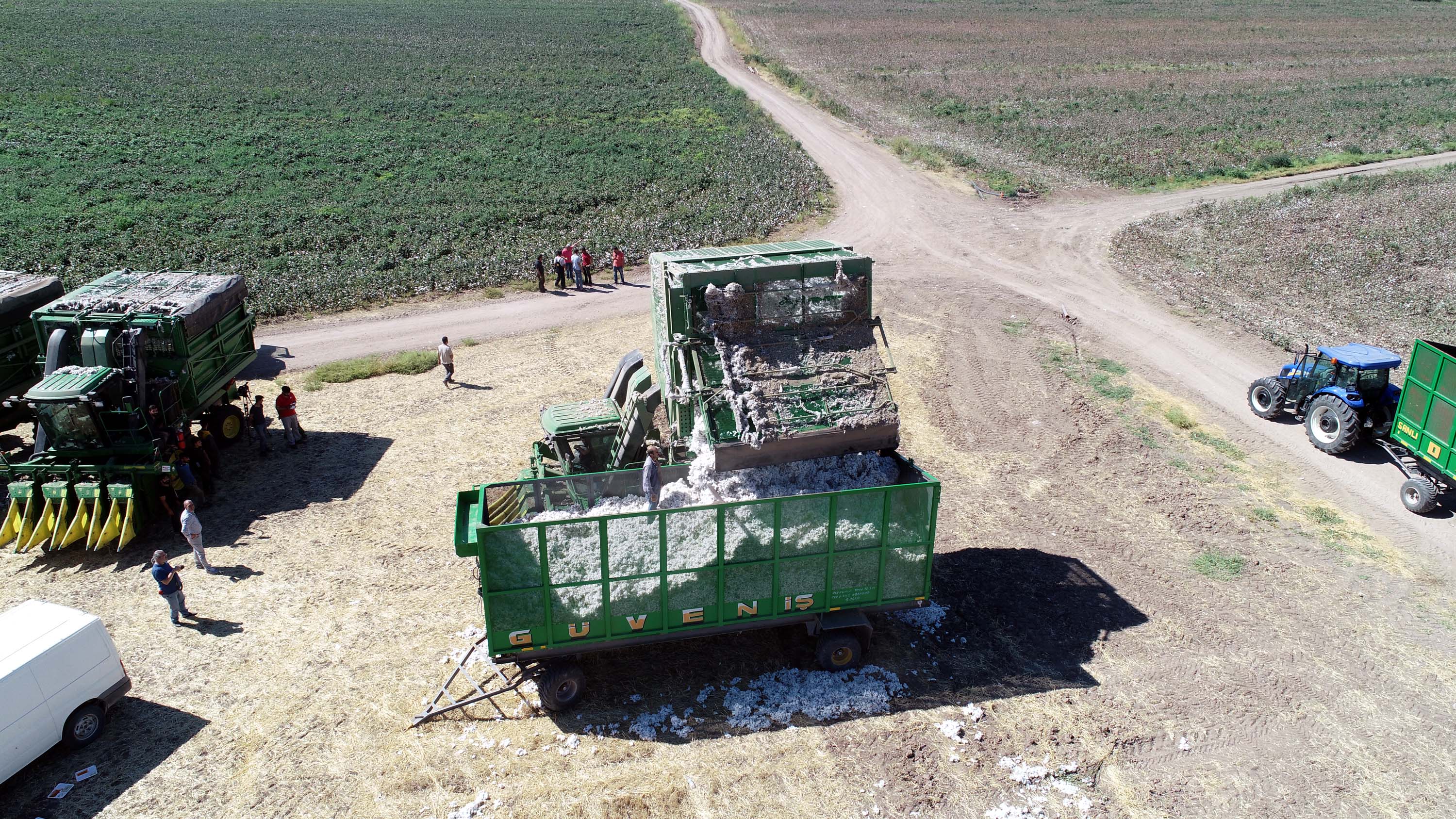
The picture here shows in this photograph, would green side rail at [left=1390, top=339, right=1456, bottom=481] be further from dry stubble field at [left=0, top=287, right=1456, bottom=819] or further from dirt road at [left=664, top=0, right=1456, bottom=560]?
dry stubble field at [left=0, top=287, right=1456, bottom=819]

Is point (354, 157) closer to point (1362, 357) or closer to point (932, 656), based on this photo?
point (932, 656)

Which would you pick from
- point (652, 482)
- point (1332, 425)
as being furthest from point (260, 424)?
point (1332, 425)

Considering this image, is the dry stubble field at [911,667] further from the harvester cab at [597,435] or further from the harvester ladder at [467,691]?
the harvester cab at [597,435]

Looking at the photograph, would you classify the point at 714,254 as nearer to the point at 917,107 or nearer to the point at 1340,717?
the point at 1340,717

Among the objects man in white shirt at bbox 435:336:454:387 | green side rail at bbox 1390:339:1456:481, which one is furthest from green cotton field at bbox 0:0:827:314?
green side rail at bbox 1390:339:1456:481

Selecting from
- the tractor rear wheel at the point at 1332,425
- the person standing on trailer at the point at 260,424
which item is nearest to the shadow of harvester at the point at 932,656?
the tractor rear wheel at the point at 1332,425

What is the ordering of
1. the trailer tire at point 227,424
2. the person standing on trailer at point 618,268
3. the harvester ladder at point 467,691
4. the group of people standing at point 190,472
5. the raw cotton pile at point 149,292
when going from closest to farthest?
the harvester ladder at point 467,691
the group of people standing at point 190,472
the raw cotton pile at point 149,292
the trailer tire at point 227,424
the person standing on trailer at point 618,268

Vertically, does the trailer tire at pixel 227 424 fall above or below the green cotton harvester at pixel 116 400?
below
